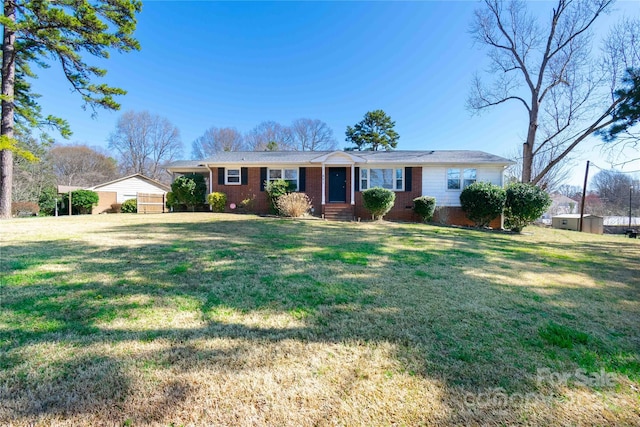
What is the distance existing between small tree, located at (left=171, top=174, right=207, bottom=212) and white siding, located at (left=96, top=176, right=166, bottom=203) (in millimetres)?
9885

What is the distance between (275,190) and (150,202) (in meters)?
11.9

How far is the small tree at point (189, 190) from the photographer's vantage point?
1498 cm

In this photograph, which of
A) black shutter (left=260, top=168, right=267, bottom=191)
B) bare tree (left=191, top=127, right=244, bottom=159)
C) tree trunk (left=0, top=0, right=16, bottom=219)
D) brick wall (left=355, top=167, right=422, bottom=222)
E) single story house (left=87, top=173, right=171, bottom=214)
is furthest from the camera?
bare tree (left=191, top=127, right=244, bottom=159)

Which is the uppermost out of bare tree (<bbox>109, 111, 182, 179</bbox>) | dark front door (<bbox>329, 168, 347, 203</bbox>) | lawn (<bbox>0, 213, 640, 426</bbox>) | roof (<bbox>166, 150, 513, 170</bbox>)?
bare tree (<bbox>109, 111, 182, 179</bbox>)

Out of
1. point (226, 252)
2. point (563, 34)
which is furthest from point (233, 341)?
point (563, 34)

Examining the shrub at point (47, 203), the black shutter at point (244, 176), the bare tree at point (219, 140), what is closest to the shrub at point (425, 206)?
the black shutter at point (244, 176)

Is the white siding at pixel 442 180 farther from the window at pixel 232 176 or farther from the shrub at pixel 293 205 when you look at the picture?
the window at pixel 232 176

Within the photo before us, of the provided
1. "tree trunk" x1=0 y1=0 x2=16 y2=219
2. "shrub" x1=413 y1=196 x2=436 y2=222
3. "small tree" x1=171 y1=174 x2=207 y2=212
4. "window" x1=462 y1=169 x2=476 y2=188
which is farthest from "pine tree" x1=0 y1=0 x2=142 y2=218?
"window" x1=462 y1=169 x2=476 y2=188

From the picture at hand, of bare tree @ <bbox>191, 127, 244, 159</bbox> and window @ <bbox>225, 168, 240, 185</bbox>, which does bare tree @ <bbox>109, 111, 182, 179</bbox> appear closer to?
bare tree @ <bbox>191, 127, 244, 159</bbox>

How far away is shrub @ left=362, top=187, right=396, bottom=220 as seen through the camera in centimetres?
1220

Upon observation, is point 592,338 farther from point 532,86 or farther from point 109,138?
point 109,138

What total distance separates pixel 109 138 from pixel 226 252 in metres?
41.1

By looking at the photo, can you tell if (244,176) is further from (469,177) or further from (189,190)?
(469,177)

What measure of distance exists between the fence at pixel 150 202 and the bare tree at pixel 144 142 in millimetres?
17658
